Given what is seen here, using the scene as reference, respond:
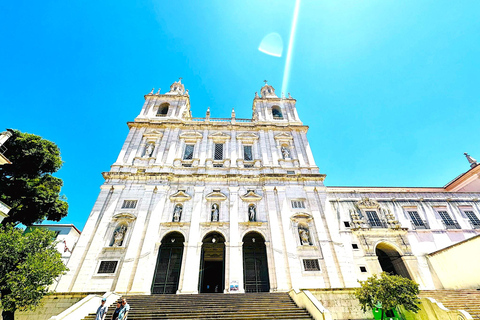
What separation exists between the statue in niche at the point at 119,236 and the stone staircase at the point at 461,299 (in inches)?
797

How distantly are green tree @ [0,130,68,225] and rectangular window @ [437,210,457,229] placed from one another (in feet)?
110

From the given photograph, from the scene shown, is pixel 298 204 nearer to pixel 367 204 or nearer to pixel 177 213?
pixel 367 204

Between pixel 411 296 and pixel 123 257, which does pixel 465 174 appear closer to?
pixel 411 296

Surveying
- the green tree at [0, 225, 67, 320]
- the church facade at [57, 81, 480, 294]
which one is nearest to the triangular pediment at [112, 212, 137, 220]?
the church facade at [57, 81, 480, 294]

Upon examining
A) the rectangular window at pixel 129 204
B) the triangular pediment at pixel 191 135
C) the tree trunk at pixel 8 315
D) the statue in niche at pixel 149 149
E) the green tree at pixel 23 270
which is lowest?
the tree trunk at pixel 8 315

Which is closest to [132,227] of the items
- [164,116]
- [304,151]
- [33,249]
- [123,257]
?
[123,257]

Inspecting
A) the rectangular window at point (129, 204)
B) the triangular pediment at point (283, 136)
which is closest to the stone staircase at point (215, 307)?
the rectangular window at point (129, 204)

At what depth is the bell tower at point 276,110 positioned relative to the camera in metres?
27.6

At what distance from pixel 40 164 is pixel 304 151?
24.5 metres

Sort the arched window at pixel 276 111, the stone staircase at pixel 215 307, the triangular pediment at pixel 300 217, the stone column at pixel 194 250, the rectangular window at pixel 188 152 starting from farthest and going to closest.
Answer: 1. the arched window at pixel 276 111
2. the rectangular window at pixel 188 152
3. the triangular pediment at pixel 300 217
4. the stone column at pixel 194 250
5. the stone staircase at pixel 215 307

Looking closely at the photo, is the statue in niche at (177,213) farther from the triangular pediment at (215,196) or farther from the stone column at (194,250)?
the triangular pediment at (215,196)

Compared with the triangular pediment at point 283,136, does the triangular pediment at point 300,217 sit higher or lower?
lower

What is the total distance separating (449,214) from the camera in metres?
20.2

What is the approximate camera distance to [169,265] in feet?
54.4
